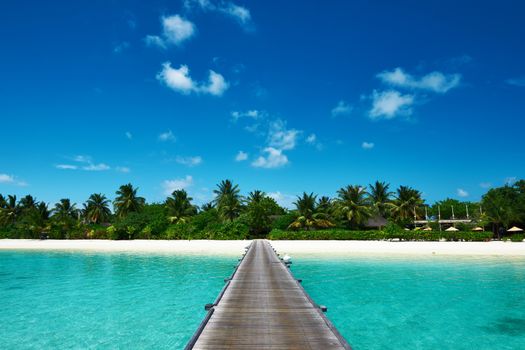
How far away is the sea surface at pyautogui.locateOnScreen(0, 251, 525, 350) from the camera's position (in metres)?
10.3

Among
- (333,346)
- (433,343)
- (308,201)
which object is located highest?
(308,201)

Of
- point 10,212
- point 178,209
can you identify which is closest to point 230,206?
point 178,209

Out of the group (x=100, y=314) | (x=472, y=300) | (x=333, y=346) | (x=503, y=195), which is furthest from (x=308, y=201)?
(x=333, y=346)

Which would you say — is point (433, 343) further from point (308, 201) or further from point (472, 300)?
point (308, 201)

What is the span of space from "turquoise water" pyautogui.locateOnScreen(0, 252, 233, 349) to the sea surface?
42 millimetres

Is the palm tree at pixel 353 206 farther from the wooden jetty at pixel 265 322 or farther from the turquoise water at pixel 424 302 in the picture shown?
the wooden jetty at pixel 265 322

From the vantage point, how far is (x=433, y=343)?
984 centimetres

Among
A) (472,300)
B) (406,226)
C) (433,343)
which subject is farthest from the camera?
(406,226)

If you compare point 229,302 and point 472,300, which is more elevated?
point 229,302

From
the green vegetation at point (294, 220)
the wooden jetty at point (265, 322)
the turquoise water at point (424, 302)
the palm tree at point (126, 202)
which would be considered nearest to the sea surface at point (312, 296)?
the turquoise water at point (424, 302)

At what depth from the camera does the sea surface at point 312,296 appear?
33.7 ft

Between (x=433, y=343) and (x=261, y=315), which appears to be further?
(x=433, y=343)

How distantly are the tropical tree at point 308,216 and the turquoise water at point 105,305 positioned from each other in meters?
24.1

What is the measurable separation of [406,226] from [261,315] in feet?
184
